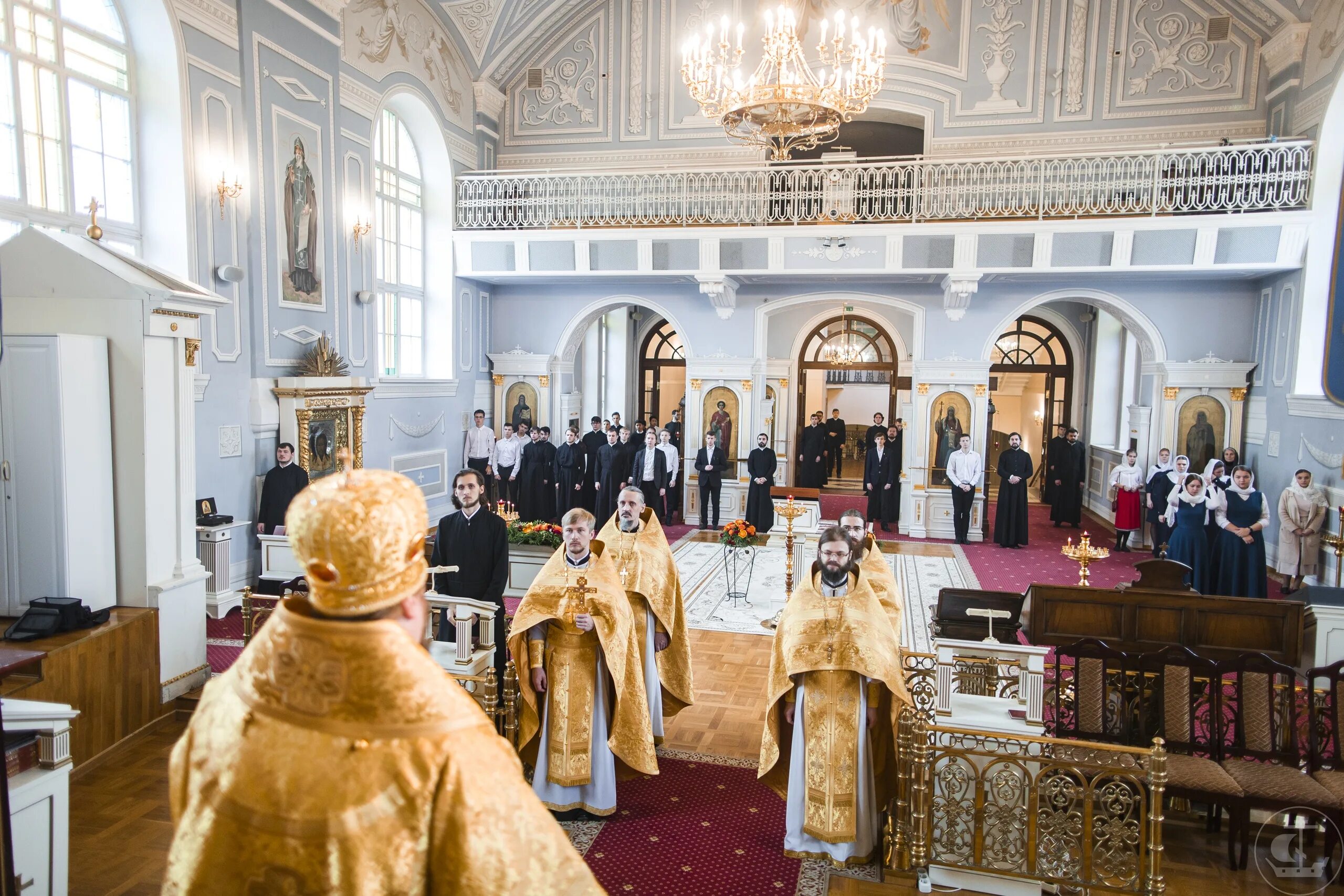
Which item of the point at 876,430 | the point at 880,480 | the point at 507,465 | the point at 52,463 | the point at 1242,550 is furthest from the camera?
the point at 876,430

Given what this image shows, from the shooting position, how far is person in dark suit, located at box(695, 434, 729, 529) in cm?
1395

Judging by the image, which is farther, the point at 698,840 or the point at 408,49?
the point at 408,49

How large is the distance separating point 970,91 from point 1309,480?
7846 mm

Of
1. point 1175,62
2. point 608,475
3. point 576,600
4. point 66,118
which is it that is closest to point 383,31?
point 66,118

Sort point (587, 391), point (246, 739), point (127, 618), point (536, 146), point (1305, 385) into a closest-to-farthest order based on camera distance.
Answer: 1. point (246, 739)
2. point (127, 618)
3. point (1305, 385)
4. point (536, 146)
5. point (587, 391)

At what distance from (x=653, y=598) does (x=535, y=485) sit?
8.78 meters

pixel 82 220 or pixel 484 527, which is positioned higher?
pixel 82 220

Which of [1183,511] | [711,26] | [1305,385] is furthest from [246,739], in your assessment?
[1305,385]

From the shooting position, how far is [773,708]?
436 centimetres

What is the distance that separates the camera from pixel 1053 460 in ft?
48.7

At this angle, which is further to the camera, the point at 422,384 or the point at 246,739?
the point at 422,384

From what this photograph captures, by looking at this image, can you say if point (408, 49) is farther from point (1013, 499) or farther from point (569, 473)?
point (1013, 499)

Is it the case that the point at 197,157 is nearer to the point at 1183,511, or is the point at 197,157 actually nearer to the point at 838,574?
the point at 838,574

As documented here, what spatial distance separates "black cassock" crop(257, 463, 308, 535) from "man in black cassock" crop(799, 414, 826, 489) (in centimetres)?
821
